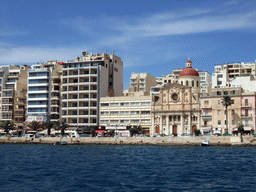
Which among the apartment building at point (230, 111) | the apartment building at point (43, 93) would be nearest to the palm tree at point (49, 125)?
the apartment building at point (43, 93)

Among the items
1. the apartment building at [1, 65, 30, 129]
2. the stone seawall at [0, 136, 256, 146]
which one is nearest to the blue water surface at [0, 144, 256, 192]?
the stone seawall at [0, 136, 256, 146]

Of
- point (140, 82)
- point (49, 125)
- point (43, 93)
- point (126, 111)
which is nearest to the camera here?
point (49, 125)

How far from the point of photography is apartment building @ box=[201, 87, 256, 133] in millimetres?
98175

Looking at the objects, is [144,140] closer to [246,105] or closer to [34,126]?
[246,105]

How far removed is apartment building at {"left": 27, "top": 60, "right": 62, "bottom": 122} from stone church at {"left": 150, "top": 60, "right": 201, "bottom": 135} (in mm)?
35798

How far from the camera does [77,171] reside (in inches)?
1572

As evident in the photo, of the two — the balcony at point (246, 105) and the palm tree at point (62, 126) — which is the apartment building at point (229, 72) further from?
the palm tree at point (62, 126)

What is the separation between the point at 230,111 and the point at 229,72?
4902 centimetres

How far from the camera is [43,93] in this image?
→ 406 feet

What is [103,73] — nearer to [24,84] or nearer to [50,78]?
[50,78]

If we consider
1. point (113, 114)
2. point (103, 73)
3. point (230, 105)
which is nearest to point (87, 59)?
point (103, 73)

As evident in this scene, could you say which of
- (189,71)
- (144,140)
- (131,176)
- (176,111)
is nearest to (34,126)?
(144,140)

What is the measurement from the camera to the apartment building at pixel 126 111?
111 m

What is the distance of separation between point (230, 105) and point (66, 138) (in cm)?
4610
